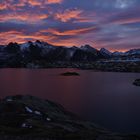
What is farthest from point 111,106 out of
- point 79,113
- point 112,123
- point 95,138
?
point 95,138

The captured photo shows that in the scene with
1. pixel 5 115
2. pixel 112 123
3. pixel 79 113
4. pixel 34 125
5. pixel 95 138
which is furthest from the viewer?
pixel 79 113

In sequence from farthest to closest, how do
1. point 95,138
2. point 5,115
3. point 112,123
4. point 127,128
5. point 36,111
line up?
point 112,123, point 127,128, point 36,111, point 5,115, point 95,138

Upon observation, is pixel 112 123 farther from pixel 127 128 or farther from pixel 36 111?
pixel 36 111

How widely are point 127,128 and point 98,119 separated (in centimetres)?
708

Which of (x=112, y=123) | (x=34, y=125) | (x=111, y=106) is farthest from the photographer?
(x=111, y=106)

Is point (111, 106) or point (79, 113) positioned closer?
point (79, 113)

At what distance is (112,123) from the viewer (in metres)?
45.0

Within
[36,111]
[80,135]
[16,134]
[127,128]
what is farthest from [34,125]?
[127,128]

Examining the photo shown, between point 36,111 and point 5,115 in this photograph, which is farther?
point 36,111

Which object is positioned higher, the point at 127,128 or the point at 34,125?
the point at 34,125

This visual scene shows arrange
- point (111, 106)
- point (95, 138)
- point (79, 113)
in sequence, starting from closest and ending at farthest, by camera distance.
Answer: point (95, 138) < point (79, 113) < point (111, 106)

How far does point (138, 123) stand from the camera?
44.3m

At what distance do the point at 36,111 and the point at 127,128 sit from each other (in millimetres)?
14923

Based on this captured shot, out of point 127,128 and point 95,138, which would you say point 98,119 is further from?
point 95,138
